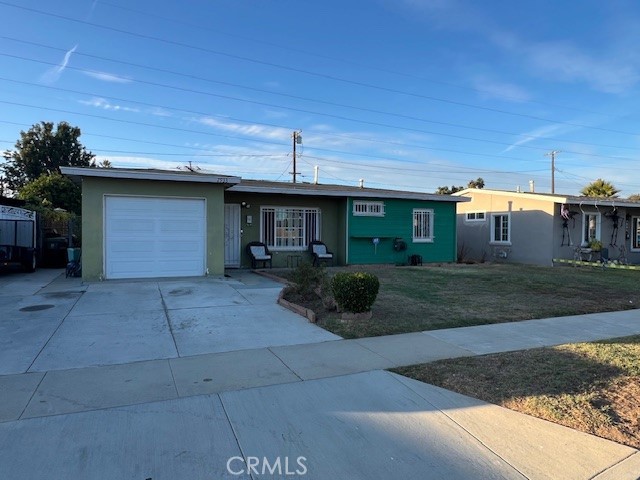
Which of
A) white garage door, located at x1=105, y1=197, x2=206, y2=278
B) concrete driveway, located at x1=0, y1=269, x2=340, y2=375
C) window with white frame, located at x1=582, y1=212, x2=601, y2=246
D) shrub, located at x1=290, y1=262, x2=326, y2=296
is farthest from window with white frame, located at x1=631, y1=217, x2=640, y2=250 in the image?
white garage door, located at x1=105, y1=197, x2=206, y2=278

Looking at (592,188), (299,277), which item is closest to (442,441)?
(299,277)

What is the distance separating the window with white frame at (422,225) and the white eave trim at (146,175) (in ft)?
27.5

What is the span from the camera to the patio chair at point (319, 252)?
1602cm

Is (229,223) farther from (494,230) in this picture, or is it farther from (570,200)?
(570,200)

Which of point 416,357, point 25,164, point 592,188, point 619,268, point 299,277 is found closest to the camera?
point 416,357

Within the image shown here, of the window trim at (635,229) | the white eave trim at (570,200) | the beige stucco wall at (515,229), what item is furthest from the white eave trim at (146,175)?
the window trim at (635,229)

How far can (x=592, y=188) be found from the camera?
2989 cm

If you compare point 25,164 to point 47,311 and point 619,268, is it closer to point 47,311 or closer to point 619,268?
point 47,311

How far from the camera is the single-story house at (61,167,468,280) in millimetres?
11391

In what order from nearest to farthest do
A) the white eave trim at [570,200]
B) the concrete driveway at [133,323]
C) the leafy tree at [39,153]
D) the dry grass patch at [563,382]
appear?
the dry grass patch at [563,382]
the concrete driveway at [133,323]
the white eave trim at [570,200]
the leafy tree at [39,153]

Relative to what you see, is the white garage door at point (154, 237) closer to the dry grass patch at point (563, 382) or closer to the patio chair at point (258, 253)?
the patio chair at point (258, 253)

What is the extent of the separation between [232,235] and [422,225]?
25.7ft

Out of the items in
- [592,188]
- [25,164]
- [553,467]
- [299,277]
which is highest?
[25,164]

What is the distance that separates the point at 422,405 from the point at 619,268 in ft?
56.0
